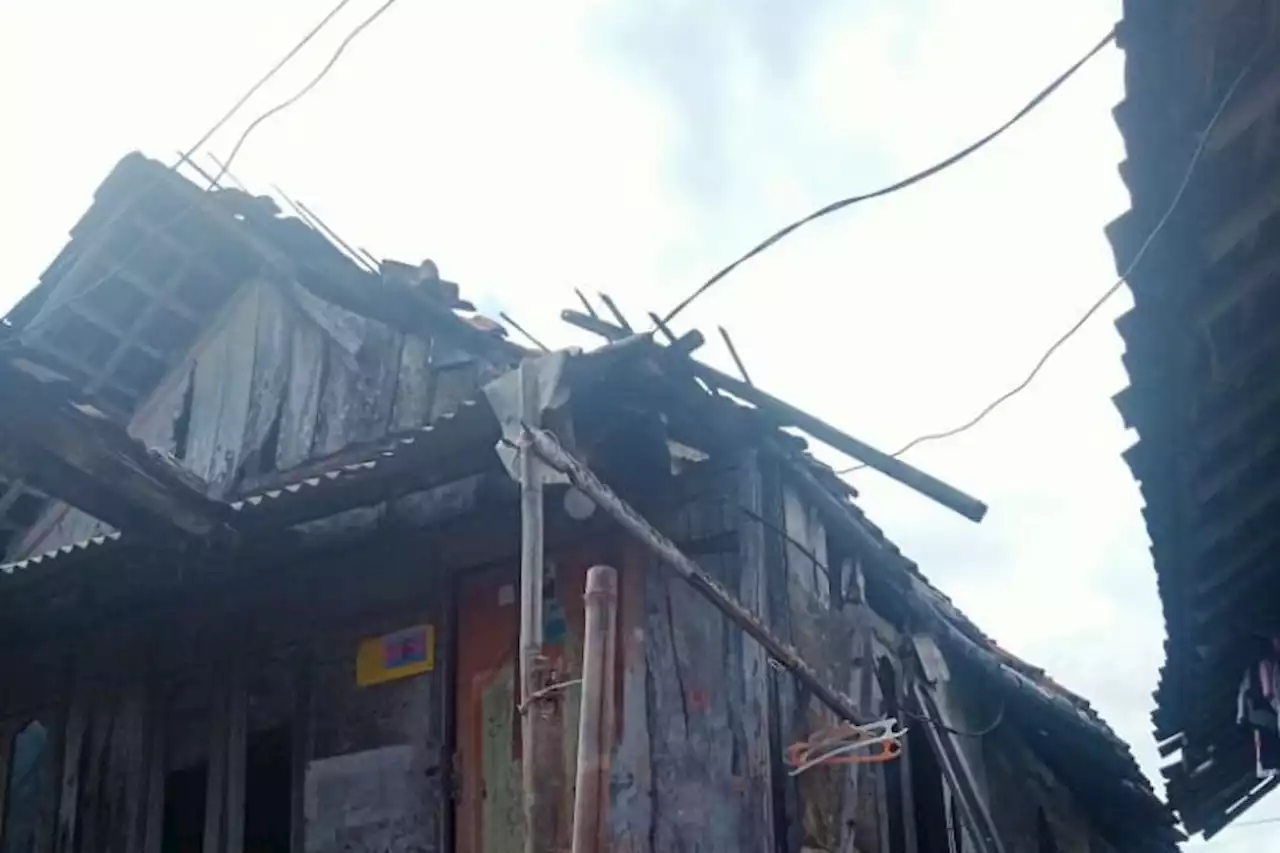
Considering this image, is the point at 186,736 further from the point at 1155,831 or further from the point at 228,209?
the point at 1155,831

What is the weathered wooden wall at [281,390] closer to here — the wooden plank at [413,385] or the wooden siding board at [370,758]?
the wooden plank at [413,385]

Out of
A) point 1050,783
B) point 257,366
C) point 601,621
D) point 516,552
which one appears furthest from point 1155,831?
point 601,621

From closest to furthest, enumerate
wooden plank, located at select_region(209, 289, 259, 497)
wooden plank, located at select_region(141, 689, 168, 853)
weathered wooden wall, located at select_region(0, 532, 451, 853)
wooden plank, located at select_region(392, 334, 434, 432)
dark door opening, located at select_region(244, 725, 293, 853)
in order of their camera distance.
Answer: weathered wooden wall, located at select_region(0, 532, 451, 853)
dark door opening, located at select_region(244, 725, 293, 853)
wooden plank, located at select_region(141, 689, 168, 853)
wooden plank, located at select_region(392, 334, 434, 432)
wooden plank, located at select_region(209, 289, 259, 497)

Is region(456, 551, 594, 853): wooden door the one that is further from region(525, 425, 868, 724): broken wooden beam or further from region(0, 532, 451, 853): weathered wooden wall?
region(525, 425, 868, 724): broken wooden beam

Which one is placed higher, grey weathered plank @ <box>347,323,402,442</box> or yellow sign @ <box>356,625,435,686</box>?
grey weathered plank @ <box>347,323,402,442</box>

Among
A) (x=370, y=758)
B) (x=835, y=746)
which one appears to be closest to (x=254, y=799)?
(x=370, y=758)

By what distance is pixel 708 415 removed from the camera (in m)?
6.86

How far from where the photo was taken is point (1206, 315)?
5465 mm

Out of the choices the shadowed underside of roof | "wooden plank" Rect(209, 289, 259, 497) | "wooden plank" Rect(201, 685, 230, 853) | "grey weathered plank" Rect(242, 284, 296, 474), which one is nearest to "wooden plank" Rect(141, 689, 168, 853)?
"wooden plank" Rect(201, 685, 230, 853)

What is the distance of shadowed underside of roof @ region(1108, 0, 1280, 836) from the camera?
4586 millimetres

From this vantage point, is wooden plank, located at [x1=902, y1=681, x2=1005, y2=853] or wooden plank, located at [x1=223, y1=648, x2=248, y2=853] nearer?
wooden plank, located at [x1=223, y1=648, x2=248, y2=853]

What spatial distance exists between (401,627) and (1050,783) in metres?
6.62

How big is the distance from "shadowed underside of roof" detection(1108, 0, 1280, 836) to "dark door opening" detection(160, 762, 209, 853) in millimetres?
5906

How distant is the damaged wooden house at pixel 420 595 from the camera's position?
6473 millimetres
